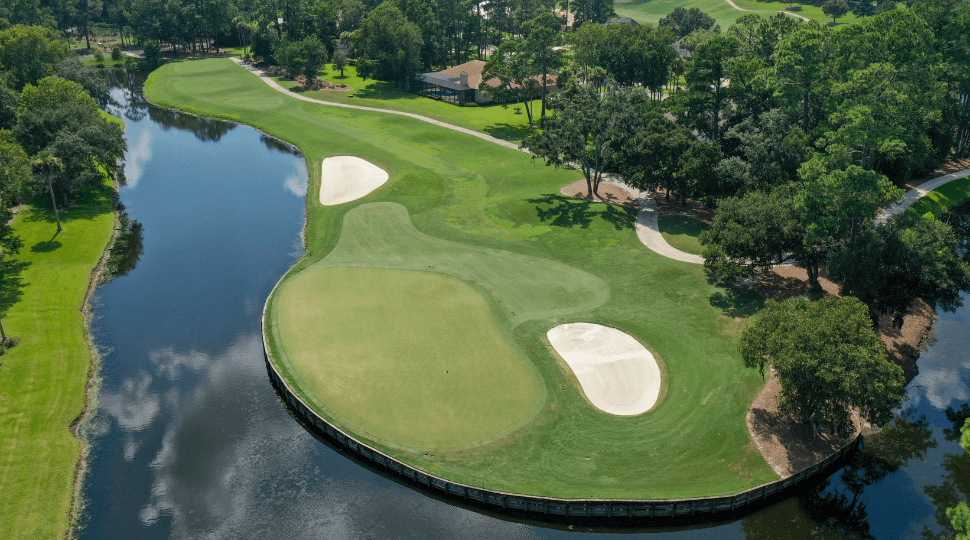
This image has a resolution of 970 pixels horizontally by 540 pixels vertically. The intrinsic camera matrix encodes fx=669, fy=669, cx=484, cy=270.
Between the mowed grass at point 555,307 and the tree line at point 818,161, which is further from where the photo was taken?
the tree line at point 818,161

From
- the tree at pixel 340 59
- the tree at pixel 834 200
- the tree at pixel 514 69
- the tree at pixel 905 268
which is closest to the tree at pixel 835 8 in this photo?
the tree at pixel 514 69

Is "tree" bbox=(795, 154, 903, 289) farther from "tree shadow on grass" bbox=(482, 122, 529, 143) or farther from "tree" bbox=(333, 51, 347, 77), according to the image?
"tree" bbox=(333, 51, 347, 77)

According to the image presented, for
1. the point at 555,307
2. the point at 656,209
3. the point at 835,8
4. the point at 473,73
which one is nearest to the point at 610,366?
the point at 555,307

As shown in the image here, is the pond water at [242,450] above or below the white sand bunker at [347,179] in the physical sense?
below

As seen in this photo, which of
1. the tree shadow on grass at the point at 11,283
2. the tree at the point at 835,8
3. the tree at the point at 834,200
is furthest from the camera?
the tree at the point at 835,8

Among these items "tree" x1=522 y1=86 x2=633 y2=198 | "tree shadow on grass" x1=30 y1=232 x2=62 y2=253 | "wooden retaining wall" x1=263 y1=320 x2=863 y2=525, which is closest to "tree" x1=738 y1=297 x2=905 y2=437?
"wooden retaining wall" x1=263 y1=320 x2=863 y2=525

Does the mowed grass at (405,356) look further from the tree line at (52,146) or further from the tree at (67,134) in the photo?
the tree at (67,134)

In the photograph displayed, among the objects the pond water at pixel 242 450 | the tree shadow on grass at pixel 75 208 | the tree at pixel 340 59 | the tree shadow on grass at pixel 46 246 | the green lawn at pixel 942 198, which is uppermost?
the tree at pixel 340 59
